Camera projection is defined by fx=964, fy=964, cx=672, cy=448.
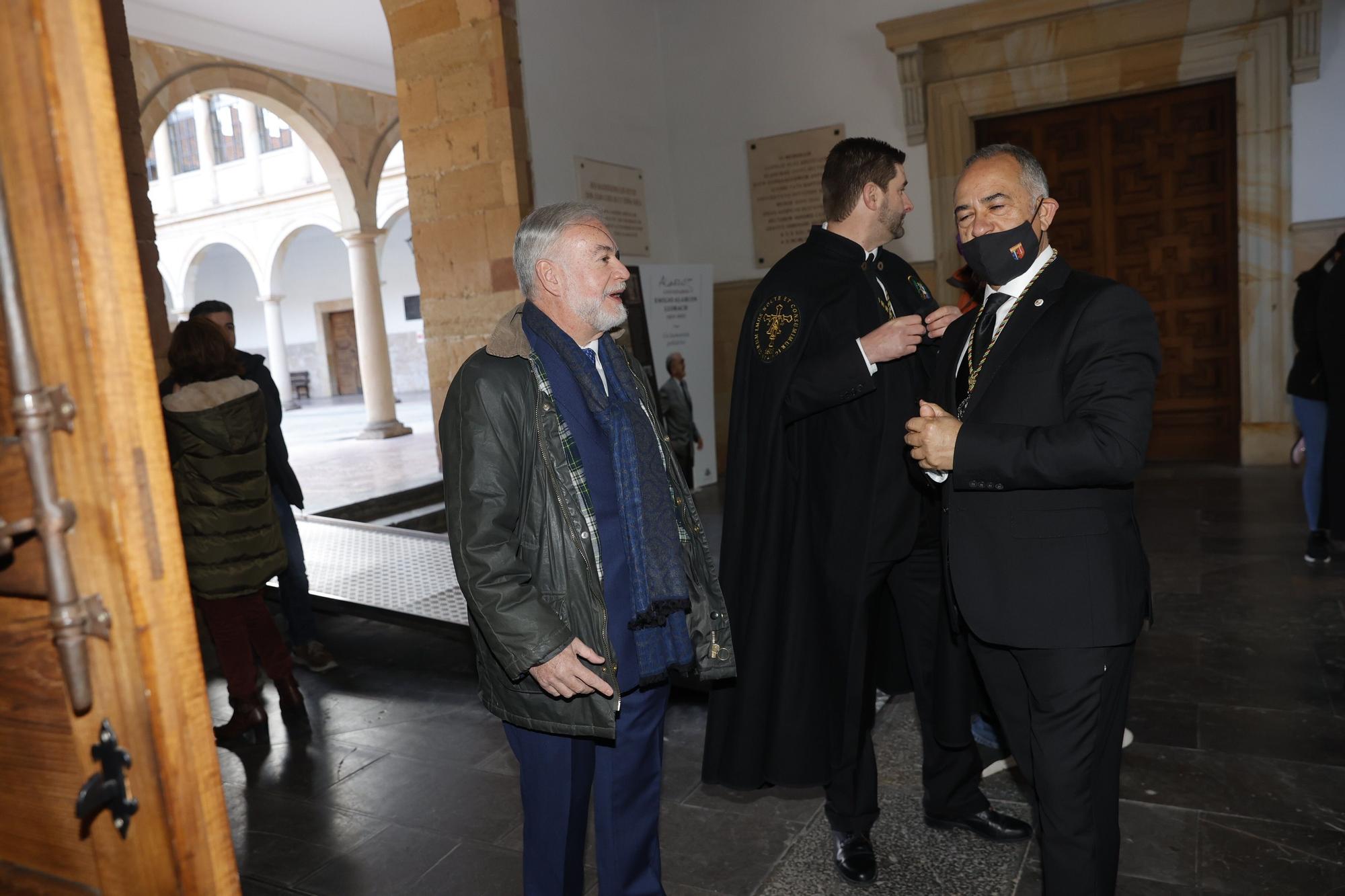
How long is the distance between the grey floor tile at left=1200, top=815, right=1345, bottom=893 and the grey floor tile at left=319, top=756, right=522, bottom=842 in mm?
1826

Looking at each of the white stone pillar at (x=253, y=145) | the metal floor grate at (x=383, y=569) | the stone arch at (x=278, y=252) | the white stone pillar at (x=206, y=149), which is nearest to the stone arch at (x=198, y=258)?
the stone arch at (x=278, y=252)

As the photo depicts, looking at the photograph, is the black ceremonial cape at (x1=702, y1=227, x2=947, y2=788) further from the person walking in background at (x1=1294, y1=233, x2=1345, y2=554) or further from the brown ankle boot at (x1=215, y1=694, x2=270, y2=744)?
the person walking in background at (x1=1294, y1=233, x2=1345, y2=554)

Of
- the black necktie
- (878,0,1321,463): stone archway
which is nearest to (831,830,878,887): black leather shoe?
the black necktie

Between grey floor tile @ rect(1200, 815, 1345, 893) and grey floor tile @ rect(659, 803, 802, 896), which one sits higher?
grey floor tile @ rect(1200, 815, 1345, 893)

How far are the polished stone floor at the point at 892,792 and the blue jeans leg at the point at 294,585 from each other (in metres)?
0.24

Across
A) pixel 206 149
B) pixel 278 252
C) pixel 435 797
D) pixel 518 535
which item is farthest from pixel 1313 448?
pixel 206 149

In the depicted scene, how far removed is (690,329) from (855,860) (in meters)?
5.56

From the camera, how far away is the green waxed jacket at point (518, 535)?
171cm

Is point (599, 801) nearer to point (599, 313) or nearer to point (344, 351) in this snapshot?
point (599, 313)

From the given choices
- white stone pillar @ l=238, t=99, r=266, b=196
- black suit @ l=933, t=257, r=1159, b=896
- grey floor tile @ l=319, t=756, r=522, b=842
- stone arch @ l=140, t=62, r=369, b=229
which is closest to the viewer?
black suit @ l=933, t=257, r=1159, b=896

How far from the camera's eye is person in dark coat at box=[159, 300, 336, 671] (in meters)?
4.11

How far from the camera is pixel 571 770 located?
188 centimetres

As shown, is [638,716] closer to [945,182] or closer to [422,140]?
[422,140]

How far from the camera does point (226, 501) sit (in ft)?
11.4
